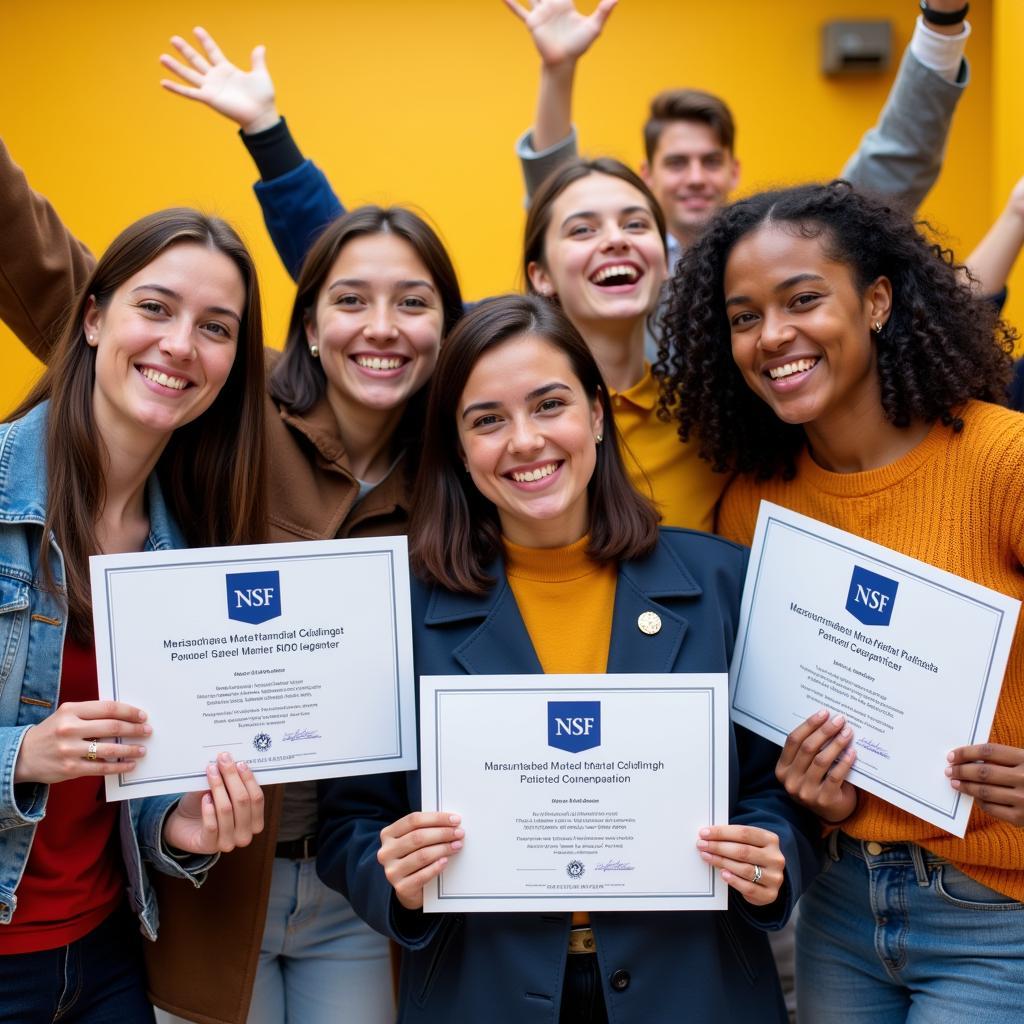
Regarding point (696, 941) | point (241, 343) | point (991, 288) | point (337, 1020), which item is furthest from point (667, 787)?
point (991, 288)

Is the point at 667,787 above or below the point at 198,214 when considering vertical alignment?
below

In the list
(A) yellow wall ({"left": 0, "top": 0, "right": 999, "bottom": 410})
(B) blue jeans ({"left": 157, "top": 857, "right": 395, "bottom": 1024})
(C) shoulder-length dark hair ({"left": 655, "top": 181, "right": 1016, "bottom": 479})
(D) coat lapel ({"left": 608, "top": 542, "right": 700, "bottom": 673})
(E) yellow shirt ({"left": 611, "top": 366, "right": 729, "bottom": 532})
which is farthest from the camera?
(A) yellow wall ({"left": 0, "top": 0, "right": 999, "bottom": 410})

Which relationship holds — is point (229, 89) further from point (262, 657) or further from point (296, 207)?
point (262, 657)

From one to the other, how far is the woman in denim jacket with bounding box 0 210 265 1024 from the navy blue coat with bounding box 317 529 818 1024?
0.26 meters

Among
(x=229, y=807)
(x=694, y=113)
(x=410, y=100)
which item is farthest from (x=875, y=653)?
(x=410, y=100)

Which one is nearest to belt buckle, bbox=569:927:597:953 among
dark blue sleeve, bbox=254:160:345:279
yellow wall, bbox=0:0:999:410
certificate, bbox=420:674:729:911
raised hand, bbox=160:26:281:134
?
certificate, bbox=420:674:729:911

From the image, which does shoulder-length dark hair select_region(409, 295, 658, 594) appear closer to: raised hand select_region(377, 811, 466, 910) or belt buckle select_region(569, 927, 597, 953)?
raised hand select_region(377, 811, 466, 910)

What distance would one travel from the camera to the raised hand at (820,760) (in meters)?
1.98

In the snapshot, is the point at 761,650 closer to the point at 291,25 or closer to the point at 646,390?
the point at 646,390

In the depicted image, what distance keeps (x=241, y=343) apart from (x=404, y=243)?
0.51 meters

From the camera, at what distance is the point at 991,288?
9.78ft

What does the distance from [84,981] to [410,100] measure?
4.04 meters

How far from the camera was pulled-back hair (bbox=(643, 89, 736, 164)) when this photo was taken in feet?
12.6
